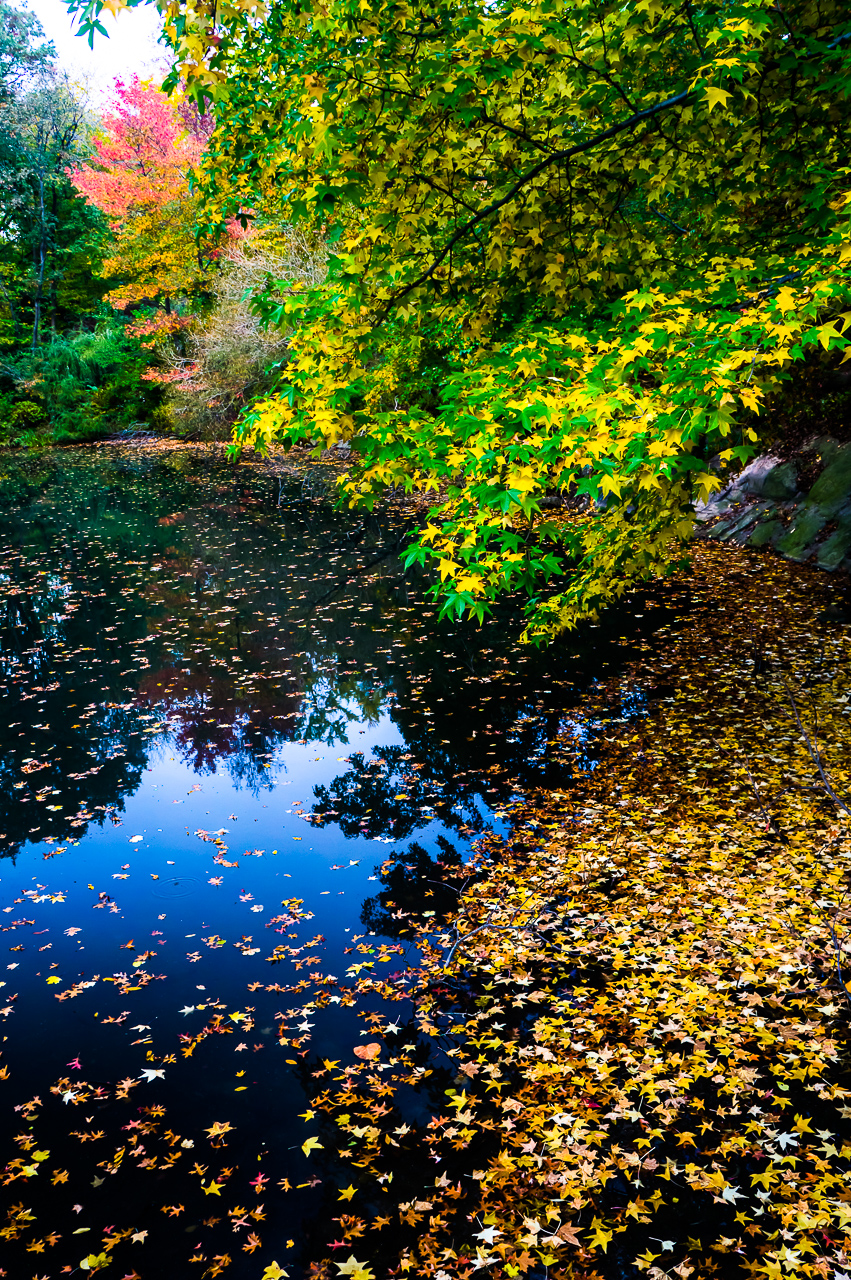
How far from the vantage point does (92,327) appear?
148 ft

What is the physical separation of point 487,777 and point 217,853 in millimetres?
2933

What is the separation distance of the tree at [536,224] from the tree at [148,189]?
30337 mm

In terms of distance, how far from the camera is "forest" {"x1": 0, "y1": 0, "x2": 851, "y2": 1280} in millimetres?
4059

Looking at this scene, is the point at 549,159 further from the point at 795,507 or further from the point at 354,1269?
the point at 795,507

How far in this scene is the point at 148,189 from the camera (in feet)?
112

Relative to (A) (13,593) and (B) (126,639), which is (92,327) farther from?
(B) (126,639)

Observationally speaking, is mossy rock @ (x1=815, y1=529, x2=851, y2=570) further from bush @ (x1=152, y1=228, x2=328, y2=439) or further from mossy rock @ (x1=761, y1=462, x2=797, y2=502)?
bush @ (x1=152, y1=228, x2=328, y2=439)

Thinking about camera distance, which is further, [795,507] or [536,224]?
[795,507]

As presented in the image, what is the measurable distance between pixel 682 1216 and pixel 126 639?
11923 mm

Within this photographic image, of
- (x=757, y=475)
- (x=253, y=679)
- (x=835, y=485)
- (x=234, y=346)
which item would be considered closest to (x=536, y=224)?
(x=253, y=679)

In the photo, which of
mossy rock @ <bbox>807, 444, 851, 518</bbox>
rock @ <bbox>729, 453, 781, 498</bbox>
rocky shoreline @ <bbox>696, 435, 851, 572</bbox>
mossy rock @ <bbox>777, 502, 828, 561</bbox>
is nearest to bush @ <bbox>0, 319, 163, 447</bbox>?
rock @ <bbox>729, 453, 781, 498</bbox>

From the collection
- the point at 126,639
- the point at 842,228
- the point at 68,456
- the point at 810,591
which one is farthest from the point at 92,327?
the point at 842,228

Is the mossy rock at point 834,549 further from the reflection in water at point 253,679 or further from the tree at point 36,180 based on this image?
the tree at point 36,180

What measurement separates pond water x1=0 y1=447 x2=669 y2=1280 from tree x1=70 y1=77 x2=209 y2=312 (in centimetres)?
2568
